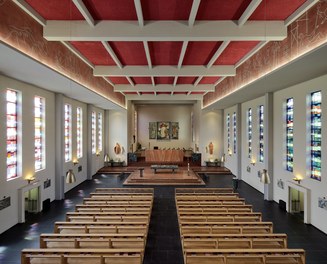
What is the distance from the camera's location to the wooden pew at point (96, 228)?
6.22 metres

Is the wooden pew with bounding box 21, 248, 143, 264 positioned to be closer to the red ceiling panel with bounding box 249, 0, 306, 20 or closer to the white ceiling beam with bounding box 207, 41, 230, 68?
the red ceiling panel with bounding box 249, 0, 306, 20

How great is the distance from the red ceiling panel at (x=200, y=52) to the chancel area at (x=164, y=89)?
71 mm

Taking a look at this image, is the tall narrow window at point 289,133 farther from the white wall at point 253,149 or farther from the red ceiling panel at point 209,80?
the red ceiling panel at point 209,80

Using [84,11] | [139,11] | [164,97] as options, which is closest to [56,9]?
[84,11]

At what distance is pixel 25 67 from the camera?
6746mm

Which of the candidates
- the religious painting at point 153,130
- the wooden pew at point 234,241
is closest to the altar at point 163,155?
the religious painting at point 153,130

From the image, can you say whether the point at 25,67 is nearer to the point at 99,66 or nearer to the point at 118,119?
the point at 99,66

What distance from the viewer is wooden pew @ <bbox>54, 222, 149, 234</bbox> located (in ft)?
20.4

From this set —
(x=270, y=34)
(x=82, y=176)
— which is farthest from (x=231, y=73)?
(x=82, y=176)

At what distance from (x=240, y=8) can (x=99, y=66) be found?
23.4 feet

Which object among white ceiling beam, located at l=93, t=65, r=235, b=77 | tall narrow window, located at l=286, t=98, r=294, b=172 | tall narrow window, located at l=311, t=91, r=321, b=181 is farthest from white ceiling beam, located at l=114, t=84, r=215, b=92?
tall narrow window, located at l=311, t=91, r=321, b=181

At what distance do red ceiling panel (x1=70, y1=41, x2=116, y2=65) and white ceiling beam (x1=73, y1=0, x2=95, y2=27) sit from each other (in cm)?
203

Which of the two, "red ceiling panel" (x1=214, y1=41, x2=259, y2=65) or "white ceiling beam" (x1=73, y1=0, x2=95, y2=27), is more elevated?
"red ceiling panel" (x1=214, y1=41, x2=259, y2=65)

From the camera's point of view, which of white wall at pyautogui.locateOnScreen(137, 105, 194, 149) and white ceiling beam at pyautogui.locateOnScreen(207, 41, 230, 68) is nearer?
white ceiling beam at pyautogui.locateOnScreen(207, 41, 230, 68)
